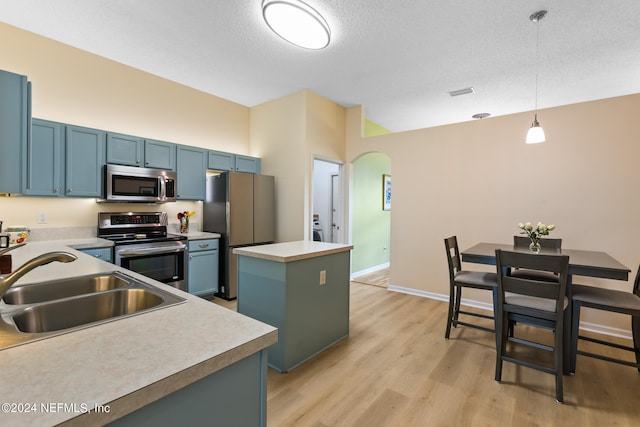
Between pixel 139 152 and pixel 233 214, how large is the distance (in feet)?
4.29

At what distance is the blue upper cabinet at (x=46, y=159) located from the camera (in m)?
2.79

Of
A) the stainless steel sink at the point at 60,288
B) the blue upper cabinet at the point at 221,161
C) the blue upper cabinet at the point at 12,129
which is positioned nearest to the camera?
the stainless steel sink at the point at 60,288

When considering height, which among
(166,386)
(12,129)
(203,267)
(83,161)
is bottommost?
(203,267)

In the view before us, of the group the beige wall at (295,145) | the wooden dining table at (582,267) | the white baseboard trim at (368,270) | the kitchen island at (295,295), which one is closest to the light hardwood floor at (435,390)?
the kitchen island at (295,295)

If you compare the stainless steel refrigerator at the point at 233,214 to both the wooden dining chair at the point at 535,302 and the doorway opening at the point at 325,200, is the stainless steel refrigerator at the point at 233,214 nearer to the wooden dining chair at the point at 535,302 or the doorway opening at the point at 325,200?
the doorway opening at the point at 325,200

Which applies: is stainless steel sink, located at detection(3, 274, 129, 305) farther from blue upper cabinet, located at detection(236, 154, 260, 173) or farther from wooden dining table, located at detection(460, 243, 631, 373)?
blue upper cabinet, located at detection(236, 154, 260, 173)

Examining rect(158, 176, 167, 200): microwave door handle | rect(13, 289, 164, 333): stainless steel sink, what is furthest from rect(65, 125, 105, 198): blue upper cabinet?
rect(13, 289, 164, 333): stainless steel sink

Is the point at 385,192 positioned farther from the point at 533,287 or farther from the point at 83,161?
the point at 83,161

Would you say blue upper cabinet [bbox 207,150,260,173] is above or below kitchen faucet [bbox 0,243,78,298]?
above

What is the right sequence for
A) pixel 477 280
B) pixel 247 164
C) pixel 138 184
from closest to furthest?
pixel 477 280 < pixel 138 184 < pixel 247 164

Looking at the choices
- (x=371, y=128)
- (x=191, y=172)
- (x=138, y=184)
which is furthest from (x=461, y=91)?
(x=138, y=184)

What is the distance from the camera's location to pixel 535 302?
2.12 metres

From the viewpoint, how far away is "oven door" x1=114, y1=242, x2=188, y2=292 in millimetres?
3104

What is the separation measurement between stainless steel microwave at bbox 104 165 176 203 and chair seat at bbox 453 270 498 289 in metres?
3.46
